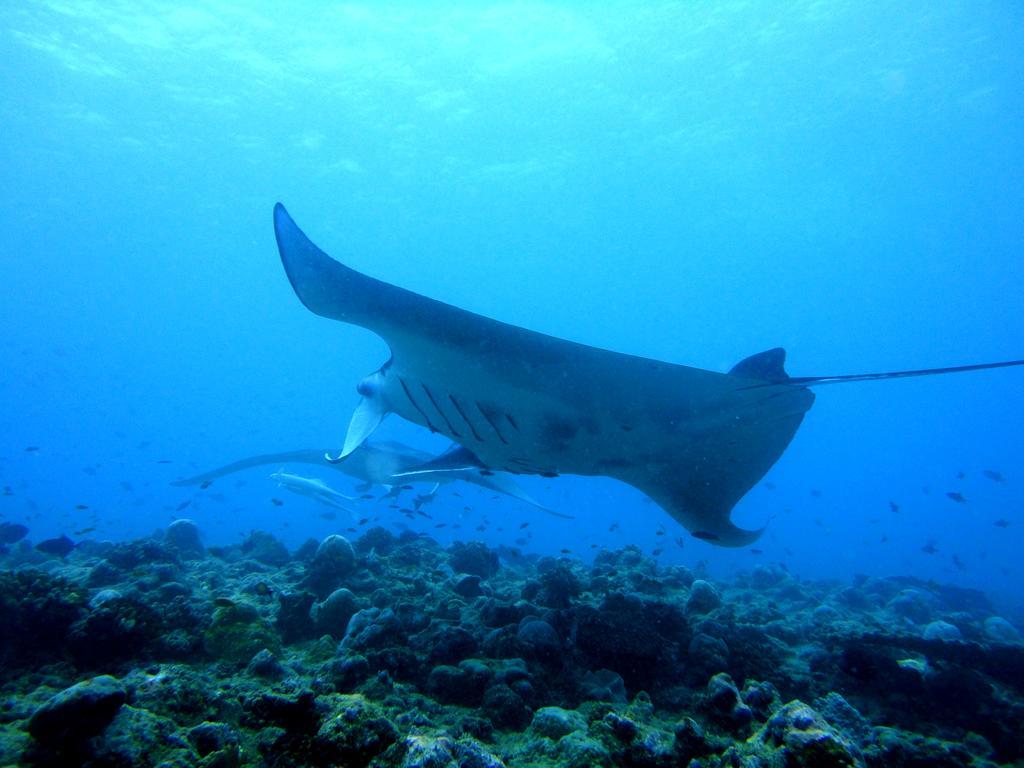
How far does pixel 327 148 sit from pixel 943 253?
78.8 m

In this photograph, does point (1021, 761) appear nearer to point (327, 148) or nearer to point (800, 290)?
point (327, 148)

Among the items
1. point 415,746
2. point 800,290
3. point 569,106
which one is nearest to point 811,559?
point 569,106

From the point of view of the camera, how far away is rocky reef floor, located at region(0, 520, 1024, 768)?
7.15 feet

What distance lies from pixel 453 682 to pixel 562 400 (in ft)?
6.73

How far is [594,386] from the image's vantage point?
11.7ft

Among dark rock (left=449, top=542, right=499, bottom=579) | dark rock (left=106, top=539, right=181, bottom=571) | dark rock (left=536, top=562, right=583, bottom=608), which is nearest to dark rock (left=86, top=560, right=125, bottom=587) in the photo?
dark rock (left=106, top=539, right=181, bottom=571)

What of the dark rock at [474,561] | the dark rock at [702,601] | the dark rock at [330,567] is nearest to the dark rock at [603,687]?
the dark rock at [702,601]

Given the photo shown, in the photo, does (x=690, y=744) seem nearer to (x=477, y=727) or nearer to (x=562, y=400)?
(x=477, y=727)

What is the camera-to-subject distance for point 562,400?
3668 millimetres

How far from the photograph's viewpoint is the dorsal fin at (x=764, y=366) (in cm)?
373

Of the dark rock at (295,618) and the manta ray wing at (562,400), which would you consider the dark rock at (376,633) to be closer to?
the dark rock at (295,618)

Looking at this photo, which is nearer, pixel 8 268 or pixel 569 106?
pixel 569 106

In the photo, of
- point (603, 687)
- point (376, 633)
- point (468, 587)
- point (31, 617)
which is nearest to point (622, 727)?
point (603, 687)

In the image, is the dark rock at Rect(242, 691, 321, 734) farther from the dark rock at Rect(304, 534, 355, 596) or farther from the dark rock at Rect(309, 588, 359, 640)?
the dark rock at Rect(304, 534, 355, 596)
